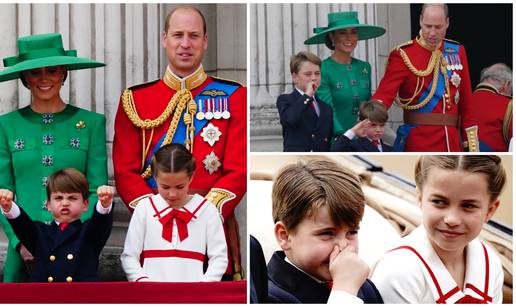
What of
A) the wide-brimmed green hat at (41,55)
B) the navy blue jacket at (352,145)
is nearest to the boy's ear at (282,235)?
the navy blue jacket at (352,145)

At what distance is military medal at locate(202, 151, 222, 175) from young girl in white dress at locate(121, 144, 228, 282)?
0.08m

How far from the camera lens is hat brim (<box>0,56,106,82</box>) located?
21.4 ft

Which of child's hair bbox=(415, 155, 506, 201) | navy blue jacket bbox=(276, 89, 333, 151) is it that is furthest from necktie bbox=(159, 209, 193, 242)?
child's hair bbox=(415, 155, 506, 201)

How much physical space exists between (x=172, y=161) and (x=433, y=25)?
160 cm

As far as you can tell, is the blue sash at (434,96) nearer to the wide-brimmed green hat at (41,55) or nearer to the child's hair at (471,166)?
the child's hair at (471,166)

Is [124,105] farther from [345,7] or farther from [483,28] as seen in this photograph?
[483,28]

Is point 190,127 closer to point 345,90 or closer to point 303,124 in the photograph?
point 303,124

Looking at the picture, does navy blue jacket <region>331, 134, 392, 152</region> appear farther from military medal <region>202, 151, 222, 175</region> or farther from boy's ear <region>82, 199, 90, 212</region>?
boy's ear <region>82, 199, 90, 212</region>

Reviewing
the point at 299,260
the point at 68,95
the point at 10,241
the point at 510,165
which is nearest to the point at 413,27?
the point at 510,165

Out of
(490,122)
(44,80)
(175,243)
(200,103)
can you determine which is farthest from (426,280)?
(44,80)

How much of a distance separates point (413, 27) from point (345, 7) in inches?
15.3

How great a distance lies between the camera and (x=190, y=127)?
6699mm

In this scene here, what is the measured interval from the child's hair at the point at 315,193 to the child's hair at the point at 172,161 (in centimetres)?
47

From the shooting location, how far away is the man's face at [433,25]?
677 cm
